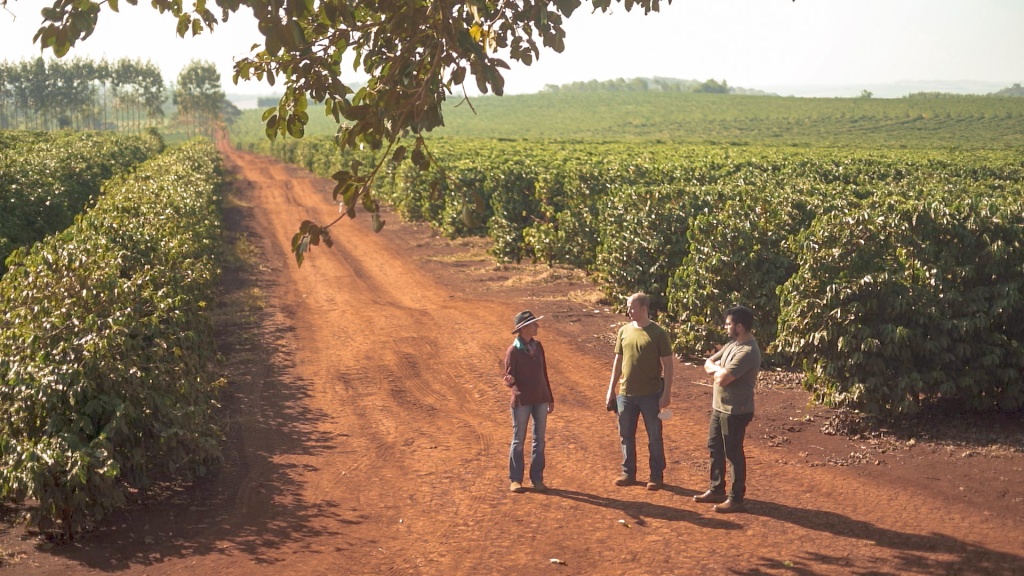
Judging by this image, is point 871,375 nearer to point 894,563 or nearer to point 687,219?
point 894,563

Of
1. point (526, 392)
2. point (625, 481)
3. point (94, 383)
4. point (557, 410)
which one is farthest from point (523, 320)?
point (94, 383)

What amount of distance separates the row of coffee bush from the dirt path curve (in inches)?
38.4

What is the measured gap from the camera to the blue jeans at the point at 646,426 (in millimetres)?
8625

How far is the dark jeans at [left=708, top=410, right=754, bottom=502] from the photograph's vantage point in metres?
7.89

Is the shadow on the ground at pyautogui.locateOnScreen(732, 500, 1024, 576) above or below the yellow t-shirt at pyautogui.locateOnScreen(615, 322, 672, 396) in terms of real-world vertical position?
below

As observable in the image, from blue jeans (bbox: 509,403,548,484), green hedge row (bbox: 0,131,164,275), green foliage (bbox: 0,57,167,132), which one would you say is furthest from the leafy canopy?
green foliage (bbox: 0,57,167,132)

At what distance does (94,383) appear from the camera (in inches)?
297

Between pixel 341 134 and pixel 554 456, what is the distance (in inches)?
172

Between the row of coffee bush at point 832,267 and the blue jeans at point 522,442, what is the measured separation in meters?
1.99

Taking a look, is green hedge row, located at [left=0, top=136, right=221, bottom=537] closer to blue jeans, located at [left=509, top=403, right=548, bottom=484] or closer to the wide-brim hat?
blue jeans, located at [left=509, top=403, right=548, bottom=484]

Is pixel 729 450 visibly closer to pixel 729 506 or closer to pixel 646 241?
pixel 729 506

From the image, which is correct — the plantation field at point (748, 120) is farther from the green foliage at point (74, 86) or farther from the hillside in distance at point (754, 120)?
the green foliage at point (74, 86)

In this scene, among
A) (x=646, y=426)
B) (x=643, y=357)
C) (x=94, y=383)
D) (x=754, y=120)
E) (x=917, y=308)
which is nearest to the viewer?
(x=94, y=383)

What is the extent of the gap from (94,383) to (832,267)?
7.35 m
